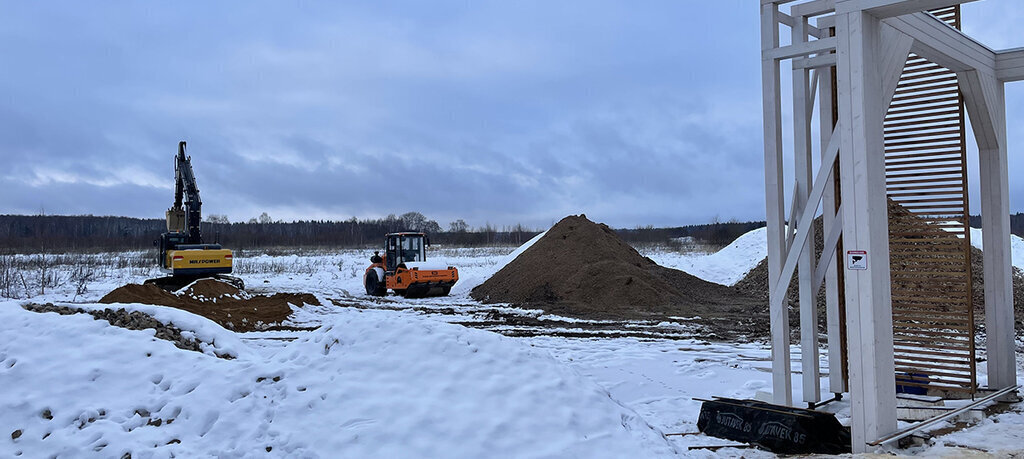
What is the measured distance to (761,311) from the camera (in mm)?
18547

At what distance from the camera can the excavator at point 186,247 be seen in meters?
21.0

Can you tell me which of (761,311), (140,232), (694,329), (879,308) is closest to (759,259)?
(761,311)

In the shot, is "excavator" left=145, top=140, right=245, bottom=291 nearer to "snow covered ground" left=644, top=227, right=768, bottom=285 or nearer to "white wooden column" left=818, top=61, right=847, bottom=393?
"snow covered ground" left=644, top=227, right=768, bottom=285

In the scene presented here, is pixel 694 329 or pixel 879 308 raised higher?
pixel 879 308

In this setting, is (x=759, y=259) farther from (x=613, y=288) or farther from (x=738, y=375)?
(x=738, y=375)

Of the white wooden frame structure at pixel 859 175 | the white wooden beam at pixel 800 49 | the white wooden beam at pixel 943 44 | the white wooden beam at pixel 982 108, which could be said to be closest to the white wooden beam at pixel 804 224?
the white wooden frame structure at pixel 859 175

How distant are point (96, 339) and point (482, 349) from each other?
3.76 meters

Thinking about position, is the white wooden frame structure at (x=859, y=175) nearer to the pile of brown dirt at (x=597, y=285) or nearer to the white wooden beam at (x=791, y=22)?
the white wooden beam at (x=791, y=22)

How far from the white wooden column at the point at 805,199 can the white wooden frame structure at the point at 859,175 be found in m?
0.01

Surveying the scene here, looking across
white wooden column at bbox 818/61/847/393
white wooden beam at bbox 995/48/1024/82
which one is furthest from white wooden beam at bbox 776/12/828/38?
white wooden beam at bbox 995/48/1024/82

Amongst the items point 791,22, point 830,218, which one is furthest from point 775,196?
point 791,22

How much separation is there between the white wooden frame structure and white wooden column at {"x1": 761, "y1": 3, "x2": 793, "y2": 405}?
10mm

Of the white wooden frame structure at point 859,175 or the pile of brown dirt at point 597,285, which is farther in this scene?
the pile of brown dirt at point 597,285

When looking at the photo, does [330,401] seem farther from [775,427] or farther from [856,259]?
[856,259]
